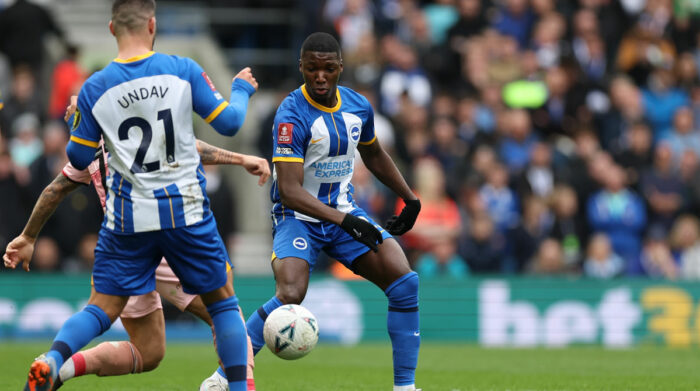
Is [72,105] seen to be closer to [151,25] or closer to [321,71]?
[151,25]

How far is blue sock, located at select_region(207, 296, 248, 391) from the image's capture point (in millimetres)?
6586

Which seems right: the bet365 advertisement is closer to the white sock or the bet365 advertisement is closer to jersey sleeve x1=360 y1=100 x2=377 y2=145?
jersey sleeve x1=360 y1=100 x2=377 y2=145

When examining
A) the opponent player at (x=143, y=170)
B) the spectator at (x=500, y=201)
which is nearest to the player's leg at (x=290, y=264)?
the opponent player at (x=143, y=170)

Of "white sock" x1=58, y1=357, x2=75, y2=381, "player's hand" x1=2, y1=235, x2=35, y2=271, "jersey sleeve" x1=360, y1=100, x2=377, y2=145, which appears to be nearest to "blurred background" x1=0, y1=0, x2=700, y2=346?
"jersey sleeve" x1=360, y1=100, x2=377, y2=145

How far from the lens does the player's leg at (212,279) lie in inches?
252

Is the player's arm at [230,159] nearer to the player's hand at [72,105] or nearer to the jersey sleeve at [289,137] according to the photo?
the jersey sleeve at [289,137]

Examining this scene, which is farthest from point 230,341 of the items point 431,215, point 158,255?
point 431,215

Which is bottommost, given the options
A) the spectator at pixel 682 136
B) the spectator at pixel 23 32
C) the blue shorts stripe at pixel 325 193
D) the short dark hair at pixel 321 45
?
the blue shorts stripe at pixel 325 193

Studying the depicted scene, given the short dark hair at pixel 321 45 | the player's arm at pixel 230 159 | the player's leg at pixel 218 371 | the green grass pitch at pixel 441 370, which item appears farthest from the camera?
the green grass pitch at pixel 441 370

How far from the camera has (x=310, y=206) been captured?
7.68m

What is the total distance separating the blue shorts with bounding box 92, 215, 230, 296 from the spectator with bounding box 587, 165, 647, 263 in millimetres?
10622

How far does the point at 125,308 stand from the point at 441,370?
4605mm

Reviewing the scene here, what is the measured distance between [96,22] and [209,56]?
2942 mm

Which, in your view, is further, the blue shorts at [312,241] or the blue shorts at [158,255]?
the blue shorts at [312,241]
